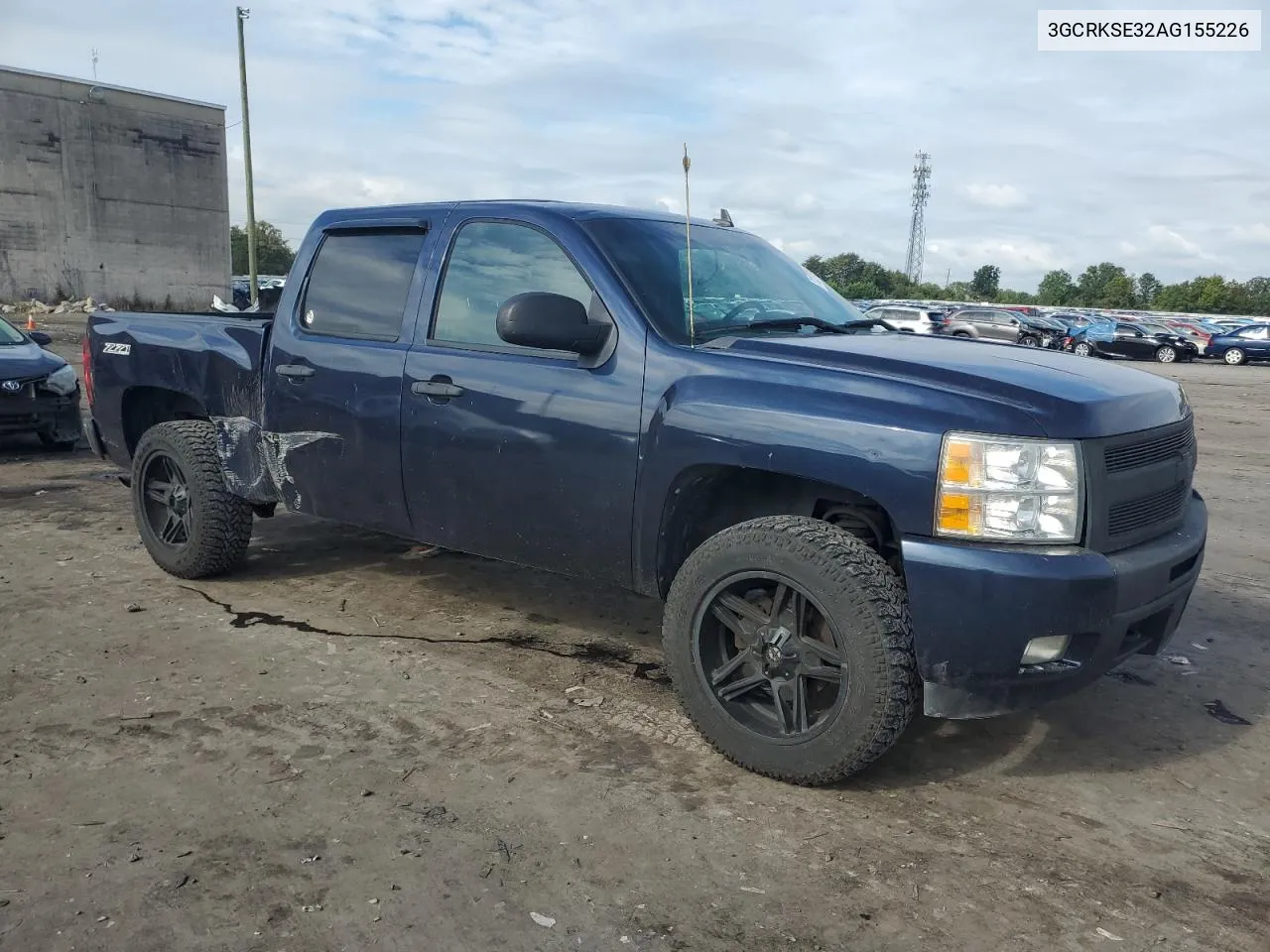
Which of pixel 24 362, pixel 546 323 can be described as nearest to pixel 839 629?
pixel 546 323

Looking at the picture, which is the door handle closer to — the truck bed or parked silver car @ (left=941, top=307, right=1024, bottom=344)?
the truck bed

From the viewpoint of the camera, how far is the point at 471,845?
2975 mm

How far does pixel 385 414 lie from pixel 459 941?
2.37m

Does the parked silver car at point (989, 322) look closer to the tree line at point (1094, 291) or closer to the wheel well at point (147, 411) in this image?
the tree line at point (1094, 291)

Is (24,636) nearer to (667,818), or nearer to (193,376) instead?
(193,376)

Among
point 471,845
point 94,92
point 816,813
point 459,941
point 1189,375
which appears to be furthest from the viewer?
point 94,92

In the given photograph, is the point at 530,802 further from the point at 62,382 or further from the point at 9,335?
the point at 9,335

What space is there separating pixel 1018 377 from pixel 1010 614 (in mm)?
770

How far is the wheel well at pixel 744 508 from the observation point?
137 inches

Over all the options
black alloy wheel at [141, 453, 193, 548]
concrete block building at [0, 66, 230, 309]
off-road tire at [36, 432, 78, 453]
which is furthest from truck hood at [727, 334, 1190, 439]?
concrete block building at [0, 66, 230, 309]

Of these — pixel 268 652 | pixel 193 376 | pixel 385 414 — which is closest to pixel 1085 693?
pixel 385 414

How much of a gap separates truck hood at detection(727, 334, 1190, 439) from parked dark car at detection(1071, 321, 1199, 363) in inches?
1303

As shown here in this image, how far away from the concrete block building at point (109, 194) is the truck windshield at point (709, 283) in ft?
144

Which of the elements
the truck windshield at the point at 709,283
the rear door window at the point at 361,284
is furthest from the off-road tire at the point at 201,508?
the truck windshield at the point at 709,283
